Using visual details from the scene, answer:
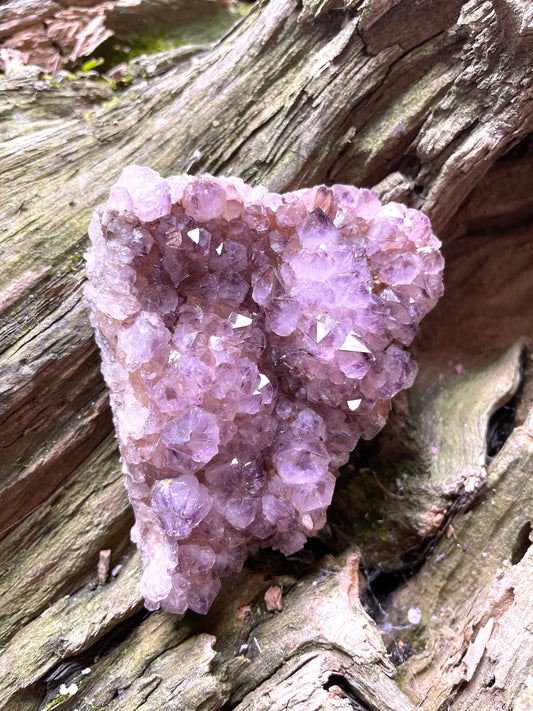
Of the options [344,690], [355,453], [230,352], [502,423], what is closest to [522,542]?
[502,423]

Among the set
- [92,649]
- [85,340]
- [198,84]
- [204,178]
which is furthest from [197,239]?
[92,649]

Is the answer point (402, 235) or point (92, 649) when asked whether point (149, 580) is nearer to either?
point (92, 649)

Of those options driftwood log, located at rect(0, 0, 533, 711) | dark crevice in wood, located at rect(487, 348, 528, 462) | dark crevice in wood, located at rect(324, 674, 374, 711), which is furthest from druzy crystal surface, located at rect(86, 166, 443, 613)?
dark crevice in wood, located at rect(487, 348, 528, 462)

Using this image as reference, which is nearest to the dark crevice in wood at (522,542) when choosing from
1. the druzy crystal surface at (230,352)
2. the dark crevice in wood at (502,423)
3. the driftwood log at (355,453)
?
the driftwood log at (355,453)

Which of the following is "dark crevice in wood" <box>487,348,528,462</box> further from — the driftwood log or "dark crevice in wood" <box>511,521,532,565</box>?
"dark crevice in wood" <box>511,521,532,565</box>

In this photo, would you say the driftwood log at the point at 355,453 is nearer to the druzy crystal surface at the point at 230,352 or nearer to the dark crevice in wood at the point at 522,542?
the dark crevice in wood at the point at 522,542

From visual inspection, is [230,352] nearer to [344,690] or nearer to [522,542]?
[344,690]
